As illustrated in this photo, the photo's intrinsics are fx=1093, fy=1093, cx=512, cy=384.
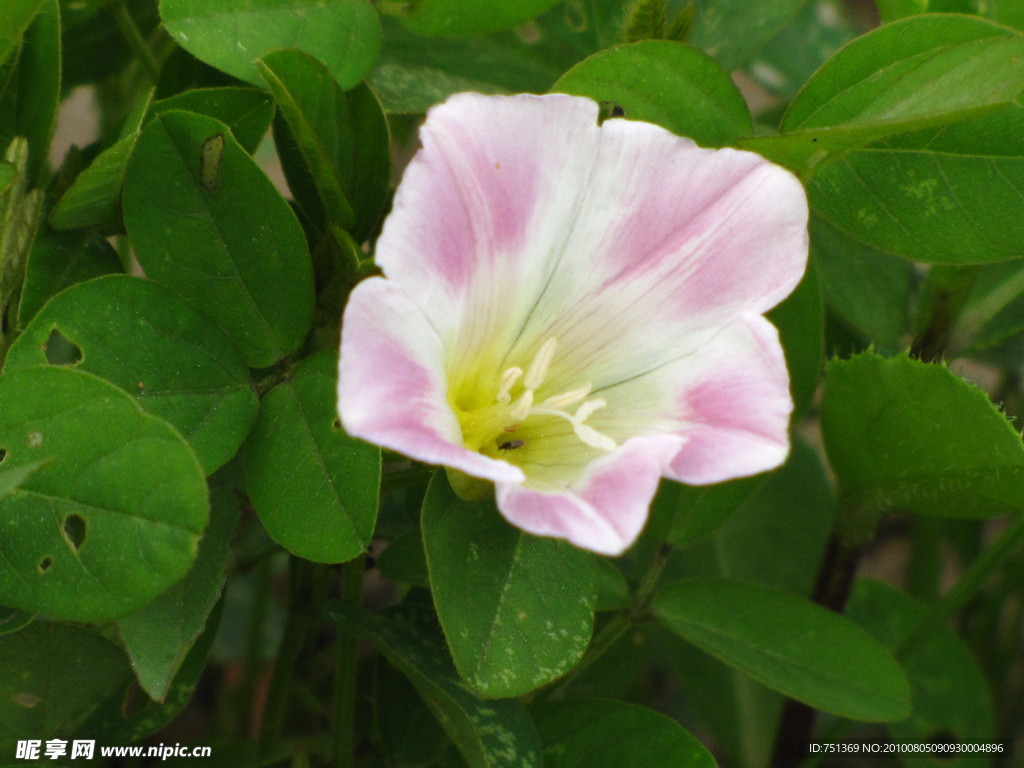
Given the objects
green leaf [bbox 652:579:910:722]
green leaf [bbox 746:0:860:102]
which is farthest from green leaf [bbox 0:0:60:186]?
green leaf [bbox 746:0:860:102]

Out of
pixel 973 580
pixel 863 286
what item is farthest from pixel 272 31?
pixel 973 580

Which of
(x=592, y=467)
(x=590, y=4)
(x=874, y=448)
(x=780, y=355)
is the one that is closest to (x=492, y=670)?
(x=592, y=467)

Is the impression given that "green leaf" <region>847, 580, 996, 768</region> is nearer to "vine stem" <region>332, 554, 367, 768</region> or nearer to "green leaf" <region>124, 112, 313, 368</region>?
"vine stem" <region>332, 554, 367, 768</region>

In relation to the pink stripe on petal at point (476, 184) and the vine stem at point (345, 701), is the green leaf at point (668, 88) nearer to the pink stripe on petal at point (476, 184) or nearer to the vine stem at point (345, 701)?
the pink stripe on petal at point (476, 184)

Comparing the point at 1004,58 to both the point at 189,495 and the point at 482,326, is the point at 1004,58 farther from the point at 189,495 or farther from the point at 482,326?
the point at 189,495

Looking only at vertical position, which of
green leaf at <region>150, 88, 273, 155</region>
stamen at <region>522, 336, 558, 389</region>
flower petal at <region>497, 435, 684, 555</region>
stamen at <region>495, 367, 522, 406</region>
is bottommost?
stamen at <region>495, 367, 522, 406</region>

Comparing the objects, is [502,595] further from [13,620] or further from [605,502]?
[13,620]
